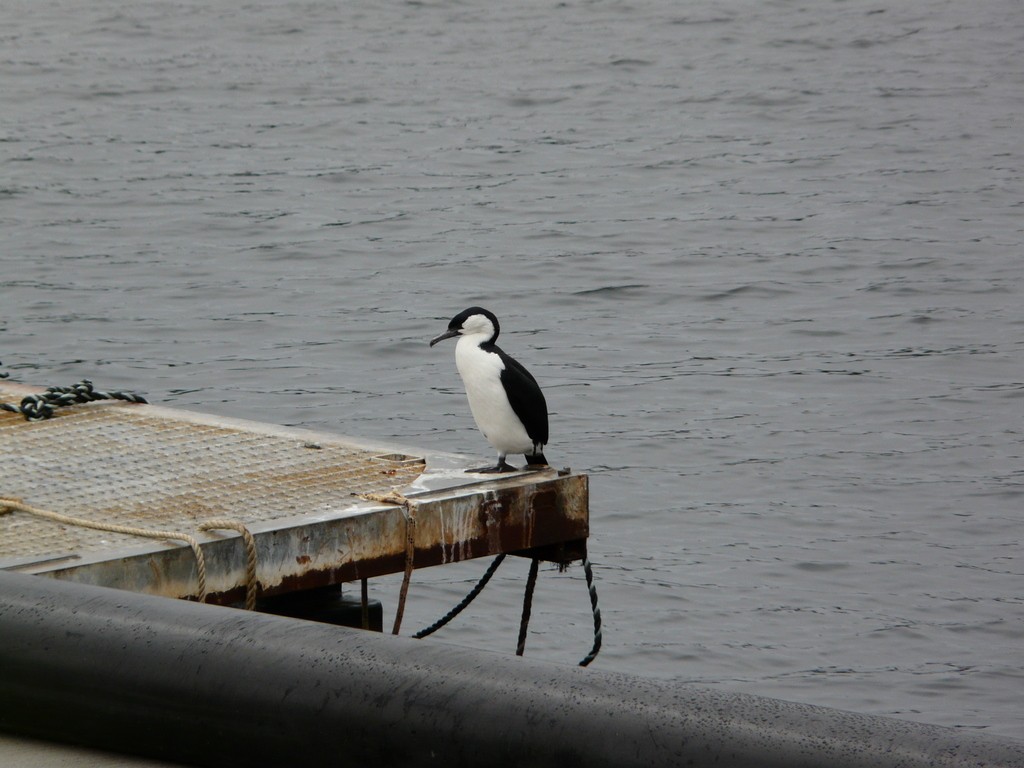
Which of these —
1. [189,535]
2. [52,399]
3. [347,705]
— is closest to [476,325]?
[52,399]

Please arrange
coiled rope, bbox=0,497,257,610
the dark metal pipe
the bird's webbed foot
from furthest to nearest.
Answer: the bird's webbed foot → coiled rope, bbox=0,497,257,610 → the dark metal pipe

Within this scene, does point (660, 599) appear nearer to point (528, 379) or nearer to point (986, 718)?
point (986, 718)

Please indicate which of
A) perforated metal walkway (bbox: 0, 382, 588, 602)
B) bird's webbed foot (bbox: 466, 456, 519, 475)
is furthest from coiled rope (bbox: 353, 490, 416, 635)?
bird's webbed foot (bbox: 466, 456, 519, 475)

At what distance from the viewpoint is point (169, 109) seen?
2436 cm

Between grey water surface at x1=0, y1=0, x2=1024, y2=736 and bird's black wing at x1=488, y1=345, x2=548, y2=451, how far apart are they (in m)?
2.37

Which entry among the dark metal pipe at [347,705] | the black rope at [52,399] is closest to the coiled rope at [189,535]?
the dark metal pipe at [347,705]

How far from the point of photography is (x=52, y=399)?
7.50m

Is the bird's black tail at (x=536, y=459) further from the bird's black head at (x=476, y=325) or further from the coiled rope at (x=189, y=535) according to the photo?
the coiled rope at (x=189, y=535)

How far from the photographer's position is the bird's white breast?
719 centimetres

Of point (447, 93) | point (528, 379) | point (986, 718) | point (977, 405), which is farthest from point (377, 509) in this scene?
point (447, 93)

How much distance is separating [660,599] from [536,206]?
11216mm

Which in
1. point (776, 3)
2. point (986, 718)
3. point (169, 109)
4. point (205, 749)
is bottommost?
point (986, 718)

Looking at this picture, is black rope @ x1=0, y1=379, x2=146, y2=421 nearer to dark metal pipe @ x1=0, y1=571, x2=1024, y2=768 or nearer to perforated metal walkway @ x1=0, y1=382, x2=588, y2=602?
perforated metal walkway @ x1=0, y1=382, x2=588, y2=602

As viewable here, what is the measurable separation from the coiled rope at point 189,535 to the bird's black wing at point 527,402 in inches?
66.9
